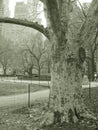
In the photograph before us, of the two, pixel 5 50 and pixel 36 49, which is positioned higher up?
pixel 5 50

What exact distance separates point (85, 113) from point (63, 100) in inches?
33.8

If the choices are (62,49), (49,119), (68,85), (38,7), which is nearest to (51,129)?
(49,119)

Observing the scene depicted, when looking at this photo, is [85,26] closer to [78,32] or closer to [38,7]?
[78,32]

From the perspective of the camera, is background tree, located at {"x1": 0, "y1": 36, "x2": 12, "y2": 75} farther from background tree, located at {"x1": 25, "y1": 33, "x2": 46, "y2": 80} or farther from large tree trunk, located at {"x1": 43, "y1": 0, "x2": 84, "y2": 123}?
large tree trunk, located at {"x1": 43, "y1": 0, "x2": 84, "y2": 123}

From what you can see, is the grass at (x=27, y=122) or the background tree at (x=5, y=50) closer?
the grass at (x=27, y=122)

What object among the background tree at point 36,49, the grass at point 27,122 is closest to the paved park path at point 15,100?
the grass at point 27,122

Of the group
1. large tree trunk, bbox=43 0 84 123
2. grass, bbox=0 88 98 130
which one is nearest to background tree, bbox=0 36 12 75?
grass, bbox=0 88 98 130

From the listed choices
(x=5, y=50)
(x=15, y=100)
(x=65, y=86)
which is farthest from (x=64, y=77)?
(x=5, y=50)

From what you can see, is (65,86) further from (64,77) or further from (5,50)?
(5,50)

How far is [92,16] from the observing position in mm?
7121

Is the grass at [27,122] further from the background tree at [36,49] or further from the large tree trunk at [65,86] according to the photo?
the background tree at [36,49]

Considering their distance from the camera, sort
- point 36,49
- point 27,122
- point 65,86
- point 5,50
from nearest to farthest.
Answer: point 65,86
point 27,122
point 36,49
point 5,50

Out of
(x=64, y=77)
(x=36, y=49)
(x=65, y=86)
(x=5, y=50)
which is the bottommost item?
(x=65, y=86)

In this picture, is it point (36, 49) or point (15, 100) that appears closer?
point (15, 100)
